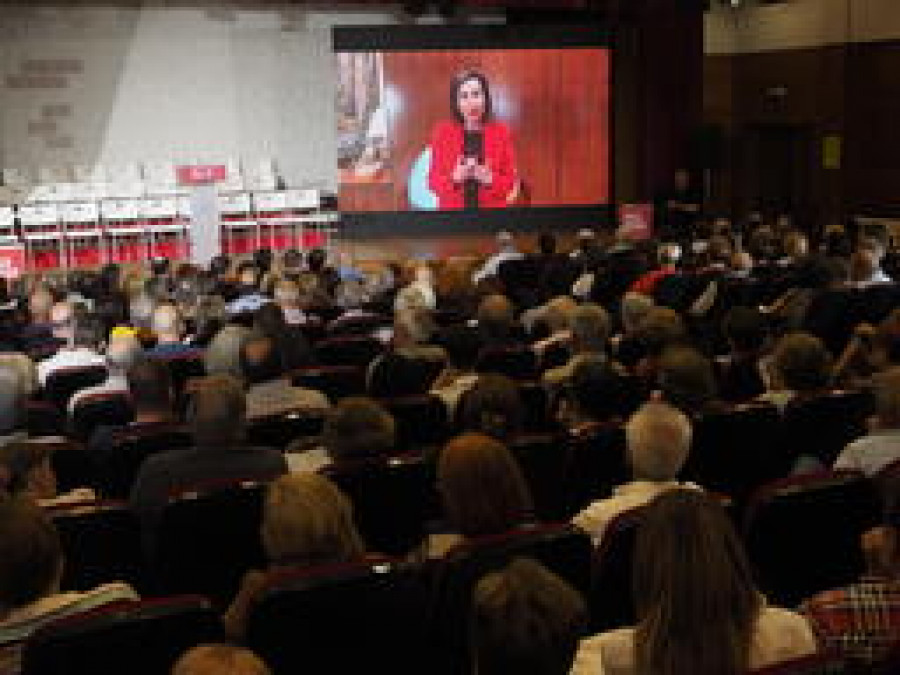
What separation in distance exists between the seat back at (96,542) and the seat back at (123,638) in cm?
94

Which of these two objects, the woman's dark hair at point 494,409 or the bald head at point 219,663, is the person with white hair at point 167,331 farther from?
the bald head at point 219,663

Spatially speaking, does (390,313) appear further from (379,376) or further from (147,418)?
(147,418)

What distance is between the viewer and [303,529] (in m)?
2.66

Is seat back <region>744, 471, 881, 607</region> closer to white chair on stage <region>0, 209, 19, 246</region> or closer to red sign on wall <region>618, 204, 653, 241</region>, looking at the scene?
red sign on wall <region>618, 204, 653, 241</region>

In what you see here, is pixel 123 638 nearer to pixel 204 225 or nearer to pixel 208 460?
pixel 208 460

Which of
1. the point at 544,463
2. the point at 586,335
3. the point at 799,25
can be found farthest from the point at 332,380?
the point at 799,25

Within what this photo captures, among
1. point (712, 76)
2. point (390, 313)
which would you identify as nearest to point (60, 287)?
point (390, 313)

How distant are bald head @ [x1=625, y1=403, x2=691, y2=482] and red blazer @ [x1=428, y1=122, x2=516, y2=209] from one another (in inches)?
458

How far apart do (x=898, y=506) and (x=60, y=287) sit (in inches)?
348

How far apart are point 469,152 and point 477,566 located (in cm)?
1244

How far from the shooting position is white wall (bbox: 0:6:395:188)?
14289 mm

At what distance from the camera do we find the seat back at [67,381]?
575cm

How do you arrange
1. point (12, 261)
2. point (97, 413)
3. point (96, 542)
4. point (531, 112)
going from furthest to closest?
point (531, 112)
point (12, 261)
point (97, 413)
point (96, 542)

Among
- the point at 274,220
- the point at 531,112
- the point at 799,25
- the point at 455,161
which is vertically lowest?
the point at 274,220
